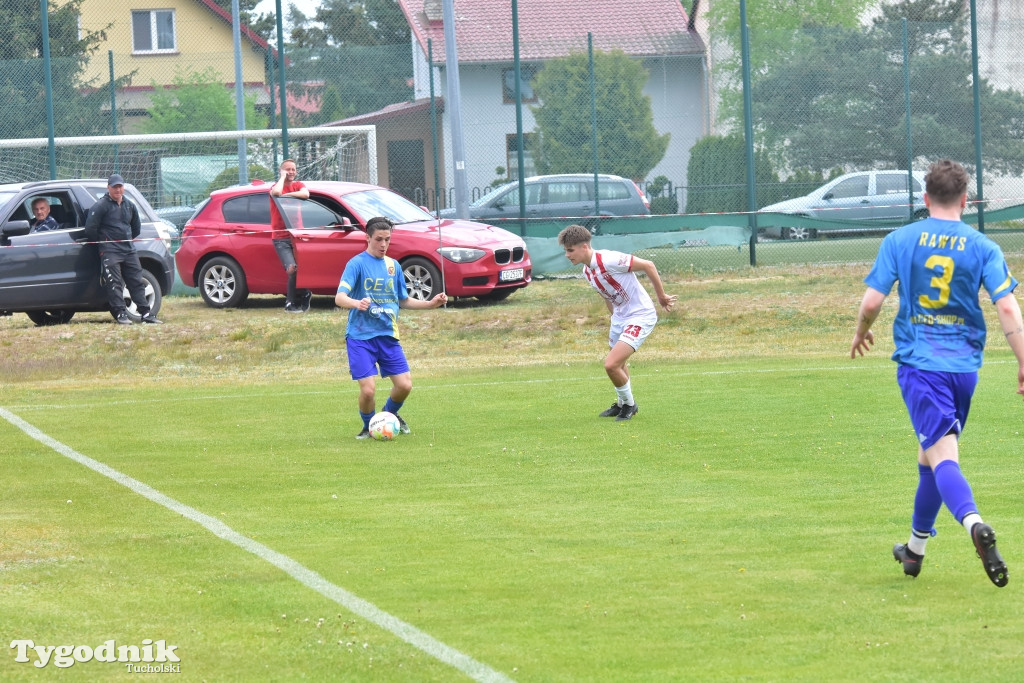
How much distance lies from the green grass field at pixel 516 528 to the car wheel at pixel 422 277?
4.13m

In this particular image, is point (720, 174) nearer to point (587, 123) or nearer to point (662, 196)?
point (662, 196)

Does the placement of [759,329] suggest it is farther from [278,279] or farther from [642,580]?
[642,580]

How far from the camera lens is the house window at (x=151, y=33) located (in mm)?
30591

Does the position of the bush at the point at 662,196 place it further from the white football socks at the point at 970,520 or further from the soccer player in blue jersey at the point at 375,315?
the white football socks at the point at 970,520

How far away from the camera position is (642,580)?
6289mm

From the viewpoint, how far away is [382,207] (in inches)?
814

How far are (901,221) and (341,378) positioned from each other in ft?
43.3

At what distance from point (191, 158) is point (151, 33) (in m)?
7.30

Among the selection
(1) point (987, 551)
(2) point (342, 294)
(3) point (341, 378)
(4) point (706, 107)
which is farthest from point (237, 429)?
(4) point (706, 107)

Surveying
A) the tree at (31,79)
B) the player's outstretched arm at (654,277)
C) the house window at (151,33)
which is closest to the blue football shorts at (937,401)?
the player's outstretched arm at (654,277)

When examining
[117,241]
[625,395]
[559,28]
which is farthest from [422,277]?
[559,28]

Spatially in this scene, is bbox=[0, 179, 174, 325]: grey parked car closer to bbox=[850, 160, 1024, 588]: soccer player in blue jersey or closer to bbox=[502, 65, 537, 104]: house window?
bbox=[502, 65, 537, 104]: house window

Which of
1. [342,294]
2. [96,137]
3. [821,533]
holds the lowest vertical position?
[821,533]

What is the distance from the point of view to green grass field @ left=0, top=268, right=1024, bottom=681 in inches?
209
